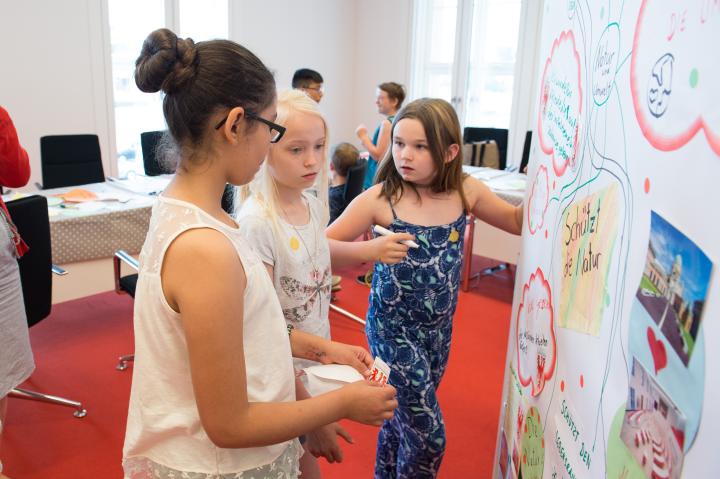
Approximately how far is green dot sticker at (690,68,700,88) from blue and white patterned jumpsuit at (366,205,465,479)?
107 cm

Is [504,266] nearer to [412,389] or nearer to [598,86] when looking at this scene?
[412,389]

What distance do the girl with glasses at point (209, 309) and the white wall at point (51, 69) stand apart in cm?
473

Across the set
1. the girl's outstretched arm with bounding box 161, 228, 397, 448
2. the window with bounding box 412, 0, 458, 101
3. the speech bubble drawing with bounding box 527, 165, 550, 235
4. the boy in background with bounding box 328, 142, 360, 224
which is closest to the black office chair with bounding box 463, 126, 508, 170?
the window with bounding box 412, 0, 458, 101

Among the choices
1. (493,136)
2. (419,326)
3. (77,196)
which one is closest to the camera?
(419,326)

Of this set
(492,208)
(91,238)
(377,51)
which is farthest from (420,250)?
(377,51)

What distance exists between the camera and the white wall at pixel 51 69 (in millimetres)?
4742

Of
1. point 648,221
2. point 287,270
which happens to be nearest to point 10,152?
point 287,270

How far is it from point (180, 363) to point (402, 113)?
3.38 ft

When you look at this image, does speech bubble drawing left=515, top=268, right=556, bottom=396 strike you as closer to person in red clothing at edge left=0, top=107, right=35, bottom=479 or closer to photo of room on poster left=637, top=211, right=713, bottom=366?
photo of room on poster left=637, top=211, right=713, bottom=366

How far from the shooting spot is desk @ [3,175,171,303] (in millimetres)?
2840

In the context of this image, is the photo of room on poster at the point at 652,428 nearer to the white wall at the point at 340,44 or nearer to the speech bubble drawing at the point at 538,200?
the speech bubble drawing at the point at 538,200

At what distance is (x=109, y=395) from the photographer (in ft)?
8.76

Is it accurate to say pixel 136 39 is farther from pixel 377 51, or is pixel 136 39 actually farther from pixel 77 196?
pixel 377 51

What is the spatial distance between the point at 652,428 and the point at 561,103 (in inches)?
26.2
